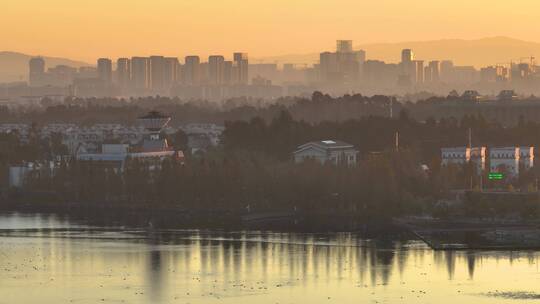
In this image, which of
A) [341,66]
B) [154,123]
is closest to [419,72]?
[341,66]

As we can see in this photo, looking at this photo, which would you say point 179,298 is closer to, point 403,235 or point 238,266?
point 238,266

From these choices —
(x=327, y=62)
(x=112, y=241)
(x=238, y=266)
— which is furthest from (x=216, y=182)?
(x=327, y=62)

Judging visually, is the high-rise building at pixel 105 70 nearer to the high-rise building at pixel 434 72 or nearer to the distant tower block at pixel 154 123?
the high-rise building at pixel 434 72

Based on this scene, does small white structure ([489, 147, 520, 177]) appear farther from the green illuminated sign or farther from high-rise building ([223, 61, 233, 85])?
high-rise building ([223, 61, 233, 85])

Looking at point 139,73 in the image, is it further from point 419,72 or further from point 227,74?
point 419,72

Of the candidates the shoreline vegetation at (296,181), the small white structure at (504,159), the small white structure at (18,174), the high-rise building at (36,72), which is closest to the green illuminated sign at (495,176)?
the shoreline vegetation at (296,181)

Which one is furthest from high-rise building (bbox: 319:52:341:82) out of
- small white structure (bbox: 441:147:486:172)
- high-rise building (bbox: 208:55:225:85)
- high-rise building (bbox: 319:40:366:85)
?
small white structure (bbox: 441:147:486:172)
